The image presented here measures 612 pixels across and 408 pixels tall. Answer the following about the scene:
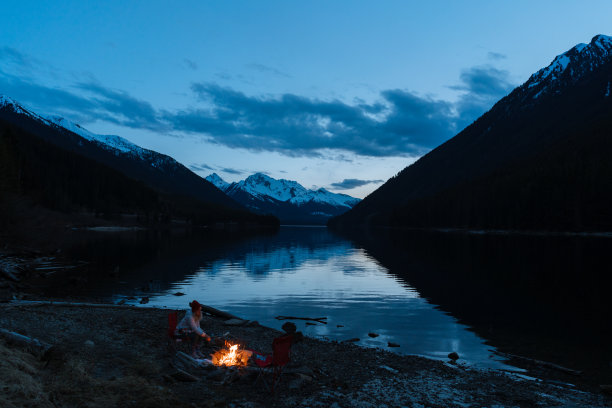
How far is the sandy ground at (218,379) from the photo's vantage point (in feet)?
37.7

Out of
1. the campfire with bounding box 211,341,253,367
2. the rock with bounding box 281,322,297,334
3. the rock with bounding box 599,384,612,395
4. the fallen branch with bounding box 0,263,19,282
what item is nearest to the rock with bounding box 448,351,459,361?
the rock with bounding box 599,384,612,395

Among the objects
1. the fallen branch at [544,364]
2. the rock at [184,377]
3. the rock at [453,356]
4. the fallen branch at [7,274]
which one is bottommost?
the fallen branch at [7,274]

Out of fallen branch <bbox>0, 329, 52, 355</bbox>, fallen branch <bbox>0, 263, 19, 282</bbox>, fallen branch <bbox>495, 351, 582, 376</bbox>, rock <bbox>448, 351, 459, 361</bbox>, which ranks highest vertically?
fallen branch <bbox>0, 329, 52, 355</bbox>

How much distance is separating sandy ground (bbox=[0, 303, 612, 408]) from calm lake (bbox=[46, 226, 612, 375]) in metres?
3.67

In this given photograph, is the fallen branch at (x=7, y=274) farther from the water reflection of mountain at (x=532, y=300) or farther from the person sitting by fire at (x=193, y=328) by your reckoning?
the water reflection of mountain at (x=532, y=300)

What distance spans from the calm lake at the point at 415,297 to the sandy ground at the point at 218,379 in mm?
3666

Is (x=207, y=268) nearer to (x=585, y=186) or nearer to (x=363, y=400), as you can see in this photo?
(x=363, y=400)

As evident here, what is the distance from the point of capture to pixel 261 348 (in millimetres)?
20531

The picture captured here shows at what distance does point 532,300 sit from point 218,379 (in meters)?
30.5

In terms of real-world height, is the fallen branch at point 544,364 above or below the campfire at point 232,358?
below

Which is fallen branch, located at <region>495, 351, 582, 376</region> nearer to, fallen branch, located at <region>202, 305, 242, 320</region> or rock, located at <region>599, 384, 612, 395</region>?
rock, located at <region>599, 384, 612, 395</region>

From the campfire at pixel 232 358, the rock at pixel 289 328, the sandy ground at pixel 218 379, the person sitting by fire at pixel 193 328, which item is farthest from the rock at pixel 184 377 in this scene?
the rock at pixel 289 328

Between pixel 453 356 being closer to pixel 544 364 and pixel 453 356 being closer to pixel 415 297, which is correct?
pixel 544 364

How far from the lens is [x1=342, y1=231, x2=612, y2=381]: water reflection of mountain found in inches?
892
